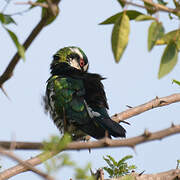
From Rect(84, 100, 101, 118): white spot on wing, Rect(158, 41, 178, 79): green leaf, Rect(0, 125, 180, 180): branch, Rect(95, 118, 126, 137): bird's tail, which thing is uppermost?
Rect(158, 41, 178, 79): green leaf

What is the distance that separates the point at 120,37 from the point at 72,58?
4167mm

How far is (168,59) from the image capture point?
2.13 metres

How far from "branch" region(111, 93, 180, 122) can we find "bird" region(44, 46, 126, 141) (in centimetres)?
17

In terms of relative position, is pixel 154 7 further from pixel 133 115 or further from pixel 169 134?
pixel 133 115

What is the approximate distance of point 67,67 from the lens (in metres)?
5.84

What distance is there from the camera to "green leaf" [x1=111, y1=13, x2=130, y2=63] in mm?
2082

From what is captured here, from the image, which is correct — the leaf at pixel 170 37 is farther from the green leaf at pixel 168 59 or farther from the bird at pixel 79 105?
the bird at pixel 79 105

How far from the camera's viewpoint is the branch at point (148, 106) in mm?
4512

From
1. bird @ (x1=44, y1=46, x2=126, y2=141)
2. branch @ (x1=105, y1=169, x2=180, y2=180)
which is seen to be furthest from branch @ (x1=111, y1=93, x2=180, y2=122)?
branch @ (x1=105, y1=169, x2=180, y2=180)

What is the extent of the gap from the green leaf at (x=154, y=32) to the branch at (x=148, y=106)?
8.22 feet

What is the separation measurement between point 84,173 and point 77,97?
312 cm

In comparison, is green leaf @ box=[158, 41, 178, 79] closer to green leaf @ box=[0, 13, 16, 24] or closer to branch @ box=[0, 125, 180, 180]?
branch @ box=[0, 125, 180, 180]

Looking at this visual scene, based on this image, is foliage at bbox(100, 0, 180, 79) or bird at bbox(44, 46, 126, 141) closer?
foliage at bbox(100, 0, 180, 79)

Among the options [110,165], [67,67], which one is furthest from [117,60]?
[67,67]
